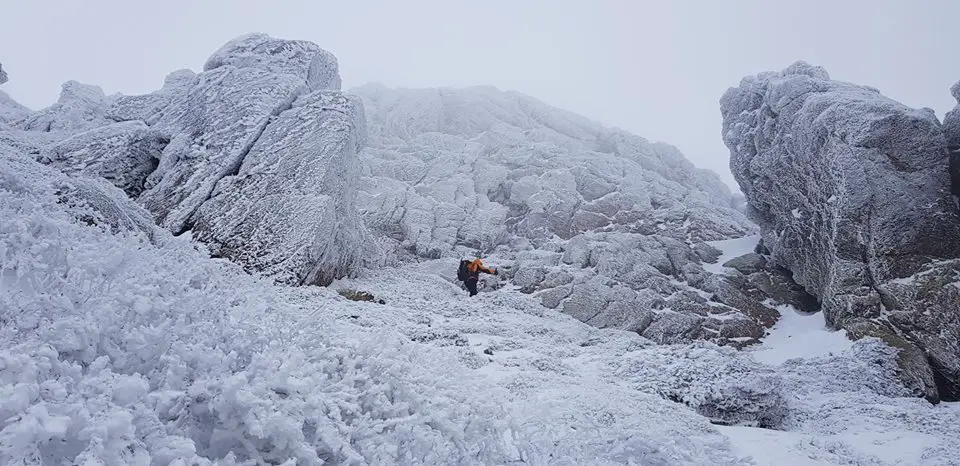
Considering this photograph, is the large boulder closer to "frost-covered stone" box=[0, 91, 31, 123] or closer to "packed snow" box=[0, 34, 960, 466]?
"packed snow" box=[0, 34, 960, 466]

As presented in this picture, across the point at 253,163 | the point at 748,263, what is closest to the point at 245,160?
the point at 253,163

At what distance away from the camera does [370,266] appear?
25.4 m

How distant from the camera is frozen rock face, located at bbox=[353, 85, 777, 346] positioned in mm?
24328

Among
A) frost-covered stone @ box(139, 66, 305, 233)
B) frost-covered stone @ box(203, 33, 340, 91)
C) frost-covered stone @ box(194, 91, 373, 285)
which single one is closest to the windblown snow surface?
frost-covered stone @ box(194, 91, 373, 285)

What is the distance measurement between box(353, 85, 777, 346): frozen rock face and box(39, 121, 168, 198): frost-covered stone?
13560 mm

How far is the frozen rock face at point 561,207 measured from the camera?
2433 centimetres

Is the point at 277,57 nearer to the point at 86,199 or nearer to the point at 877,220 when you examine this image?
the point at 86,199

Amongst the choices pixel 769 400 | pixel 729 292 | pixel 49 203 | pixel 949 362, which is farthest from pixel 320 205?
pixel 949 362

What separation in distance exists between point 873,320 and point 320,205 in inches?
796

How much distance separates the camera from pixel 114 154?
1991 centimetres

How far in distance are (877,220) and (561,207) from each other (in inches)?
757

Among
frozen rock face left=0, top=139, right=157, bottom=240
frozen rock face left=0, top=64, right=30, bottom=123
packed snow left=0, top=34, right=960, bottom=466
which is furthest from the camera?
frozen rock face left=0, top=64, right=30, bottom=123

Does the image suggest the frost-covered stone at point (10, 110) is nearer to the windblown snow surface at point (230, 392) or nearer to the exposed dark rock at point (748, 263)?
the windblown snow surface at point (230, 392)

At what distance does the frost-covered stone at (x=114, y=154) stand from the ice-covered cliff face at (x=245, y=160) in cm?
4
